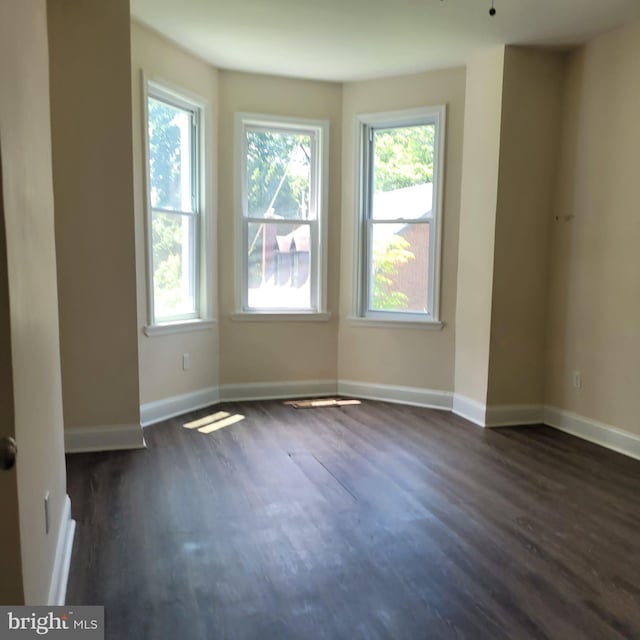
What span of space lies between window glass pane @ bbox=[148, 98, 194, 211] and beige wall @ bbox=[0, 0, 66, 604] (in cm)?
171

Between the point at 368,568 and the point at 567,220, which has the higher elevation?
the point at 567,220

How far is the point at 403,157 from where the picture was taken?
4.67 metres

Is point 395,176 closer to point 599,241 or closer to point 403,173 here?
point 403,173

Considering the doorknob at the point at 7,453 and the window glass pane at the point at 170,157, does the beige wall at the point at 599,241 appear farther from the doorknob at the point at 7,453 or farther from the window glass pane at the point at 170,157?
the doorknob at the point at 7,453

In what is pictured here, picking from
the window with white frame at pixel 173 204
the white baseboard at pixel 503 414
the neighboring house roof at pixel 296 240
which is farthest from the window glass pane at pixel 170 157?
the white baseboard at pixel 503 414

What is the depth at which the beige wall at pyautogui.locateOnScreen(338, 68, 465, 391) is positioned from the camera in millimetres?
4406

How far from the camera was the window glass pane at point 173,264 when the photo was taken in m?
4.09

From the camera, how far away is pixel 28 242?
1630mm

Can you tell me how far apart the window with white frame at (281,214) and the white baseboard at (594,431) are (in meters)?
2.16

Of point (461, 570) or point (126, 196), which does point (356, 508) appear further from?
point (126, 196)

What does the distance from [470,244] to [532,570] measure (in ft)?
8.70

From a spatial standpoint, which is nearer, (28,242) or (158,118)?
(28,242)

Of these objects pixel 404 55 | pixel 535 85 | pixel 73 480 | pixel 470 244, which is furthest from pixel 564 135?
pixel 73 480

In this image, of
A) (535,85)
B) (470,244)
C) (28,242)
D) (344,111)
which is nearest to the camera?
(28,242)
